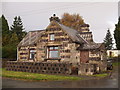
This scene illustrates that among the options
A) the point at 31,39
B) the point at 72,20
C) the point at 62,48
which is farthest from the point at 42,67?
the point at 72,20

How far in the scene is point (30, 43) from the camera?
25.4 m

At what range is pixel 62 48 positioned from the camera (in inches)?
862

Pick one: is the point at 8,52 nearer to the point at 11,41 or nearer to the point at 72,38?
the point at 11,41

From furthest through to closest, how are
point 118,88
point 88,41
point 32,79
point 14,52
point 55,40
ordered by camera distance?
point 14,52, point 88,41, point 55,40, point 32,79, point 118,88

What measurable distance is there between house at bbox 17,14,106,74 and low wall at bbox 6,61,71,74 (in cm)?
278

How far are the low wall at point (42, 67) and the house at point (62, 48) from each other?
278 centimetres

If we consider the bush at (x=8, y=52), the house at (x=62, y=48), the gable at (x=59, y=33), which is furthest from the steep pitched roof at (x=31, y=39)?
the bush at (x=8, y=52)

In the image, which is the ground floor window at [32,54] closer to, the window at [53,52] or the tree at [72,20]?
the window at [53,52]

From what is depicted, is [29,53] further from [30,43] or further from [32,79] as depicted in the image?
[32,79]

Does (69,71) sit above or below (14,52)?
below

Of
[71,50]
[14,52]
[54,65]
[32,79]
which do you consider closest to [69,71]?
[54,65]

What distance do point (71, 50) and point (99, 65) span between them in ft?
14.7

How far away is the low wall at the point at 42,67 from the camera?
18188mm

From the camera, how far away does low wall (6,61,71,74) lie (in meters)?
18.2
